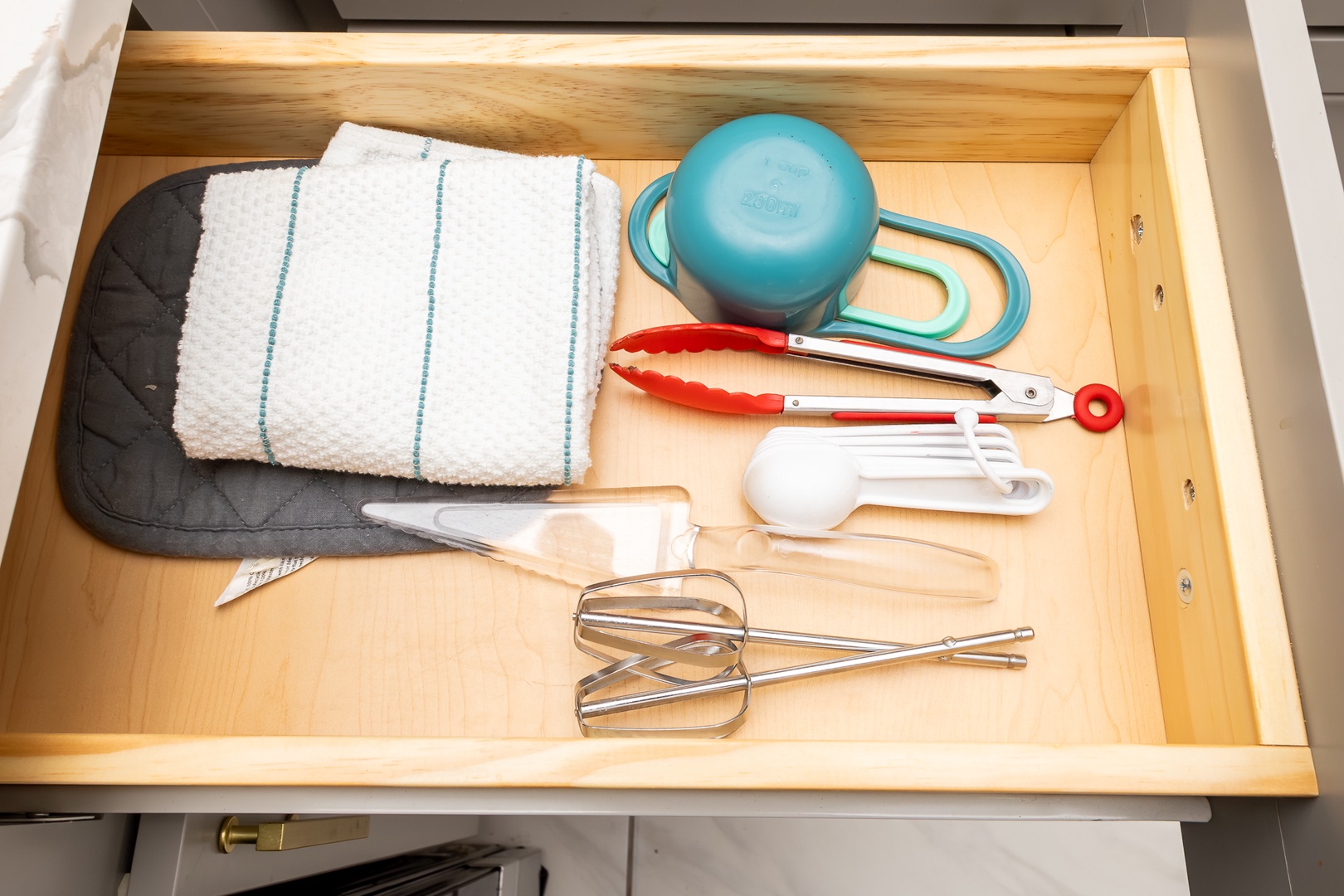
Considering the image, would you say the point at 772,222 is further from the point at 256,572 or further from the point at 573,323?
the point at 256,572

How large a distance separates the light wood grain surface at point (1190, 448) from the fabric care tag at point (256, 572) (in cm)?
51

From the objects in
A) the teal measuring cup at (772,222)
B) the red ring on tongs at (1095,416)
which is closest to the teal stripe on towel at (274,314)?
the teal measuring cup at (772,222)

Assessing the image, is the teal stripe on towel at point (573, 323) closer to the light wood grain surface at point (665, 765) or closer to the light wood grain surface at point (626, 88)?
the light wood grain surface at point (626, 88)

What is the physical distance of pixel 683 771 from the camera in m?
0.38

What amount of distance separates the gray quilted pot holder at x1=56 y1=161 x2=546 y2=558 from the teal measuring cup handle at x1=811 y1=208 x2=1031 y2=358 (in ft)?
0.76

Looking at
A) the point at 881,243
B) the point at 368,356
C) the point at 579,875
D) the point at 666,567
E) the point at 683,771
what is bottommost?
the point at 579,875

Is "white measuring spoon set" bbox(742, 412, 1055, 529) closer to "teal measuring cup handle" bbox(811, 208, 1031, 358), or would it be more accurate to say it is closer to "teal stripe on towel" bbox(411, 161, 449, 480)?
"teal measuring cup handle" bbox(811, 208, 1031, 358)

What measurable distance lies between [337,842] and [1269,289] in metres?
0.66

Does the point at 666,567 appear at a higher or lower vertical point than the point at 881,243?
lower

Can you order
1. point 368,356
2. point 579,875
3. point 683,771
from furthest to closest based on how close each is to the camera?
point 579,875
point 368,356
point 683,771

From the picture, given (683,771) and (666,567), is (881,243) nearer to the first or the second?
(666,567)

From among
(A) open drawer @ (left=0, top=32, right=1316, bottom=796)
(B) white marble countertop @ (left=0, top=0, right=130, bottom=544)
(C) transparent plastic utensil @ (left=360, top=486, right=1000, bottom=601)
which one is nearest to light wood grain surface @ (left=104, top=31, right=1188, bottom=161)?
(A) open drawer @ (left=0, top=32, right=1316, bottom=796)

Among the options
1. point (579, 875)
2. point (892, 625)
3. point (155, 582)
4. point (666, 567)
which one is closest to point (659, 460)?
point (666, 567)

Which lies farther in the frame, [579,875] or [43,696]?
[579,875]
